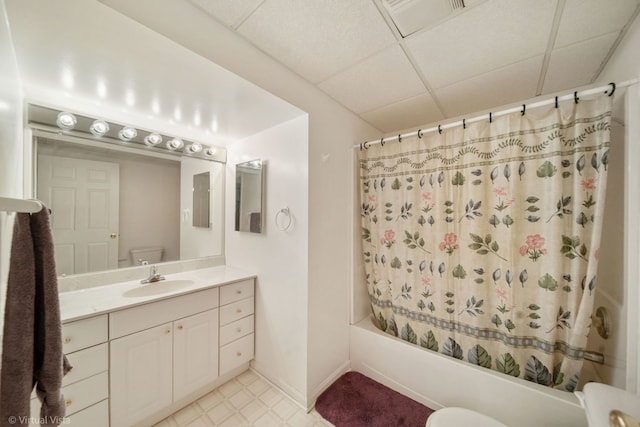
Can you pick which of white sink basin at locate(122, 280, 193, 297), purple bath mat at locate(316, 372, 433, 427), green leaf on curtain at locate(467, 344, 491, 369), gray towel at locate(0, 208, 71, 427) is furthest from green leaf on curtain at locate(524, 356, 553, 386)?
white sink basin at locate(122, 280, 193, 297)

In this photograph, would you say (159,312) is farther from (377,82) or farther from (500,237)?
(500,237)

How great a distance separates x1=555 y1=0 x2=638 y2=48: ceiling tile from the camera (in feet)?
3.18

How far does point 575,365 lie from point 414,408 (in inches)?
37.8

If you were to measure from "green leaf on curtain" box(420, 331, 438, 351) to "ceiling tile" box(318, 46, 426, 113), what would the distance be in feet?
5.90

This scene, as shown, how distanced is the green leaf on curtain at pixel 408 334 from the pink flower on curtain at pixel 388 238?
25.3 inches

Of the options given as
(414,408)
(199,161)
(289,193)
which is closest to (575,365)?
(414,408)

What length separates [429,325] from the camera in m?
1.66

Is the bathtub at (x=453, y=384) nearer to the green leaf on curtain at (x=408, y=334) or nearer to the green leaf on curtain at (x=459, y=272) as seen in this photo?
the green leaf on curtain at (x=408, y=334)

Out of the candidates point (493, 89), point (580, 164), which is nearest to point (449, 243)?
point (580, 164)

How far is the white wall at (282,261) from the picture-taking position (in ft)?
5.21

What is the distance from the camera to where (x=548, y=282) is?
1.26 meters

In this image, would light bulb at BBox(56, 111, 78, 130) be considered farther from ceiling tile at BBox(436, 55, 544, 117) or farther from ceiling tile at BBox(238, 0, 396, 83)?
ceiling tile at BBox(436, 55, 544, 117)

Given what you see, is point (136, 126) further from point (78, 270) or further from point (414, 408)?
point (414, 408)

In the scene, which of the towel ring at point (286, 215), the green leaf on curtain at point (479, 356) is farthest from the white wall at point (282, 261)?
the green leaf on curtain at point (479, 356)
